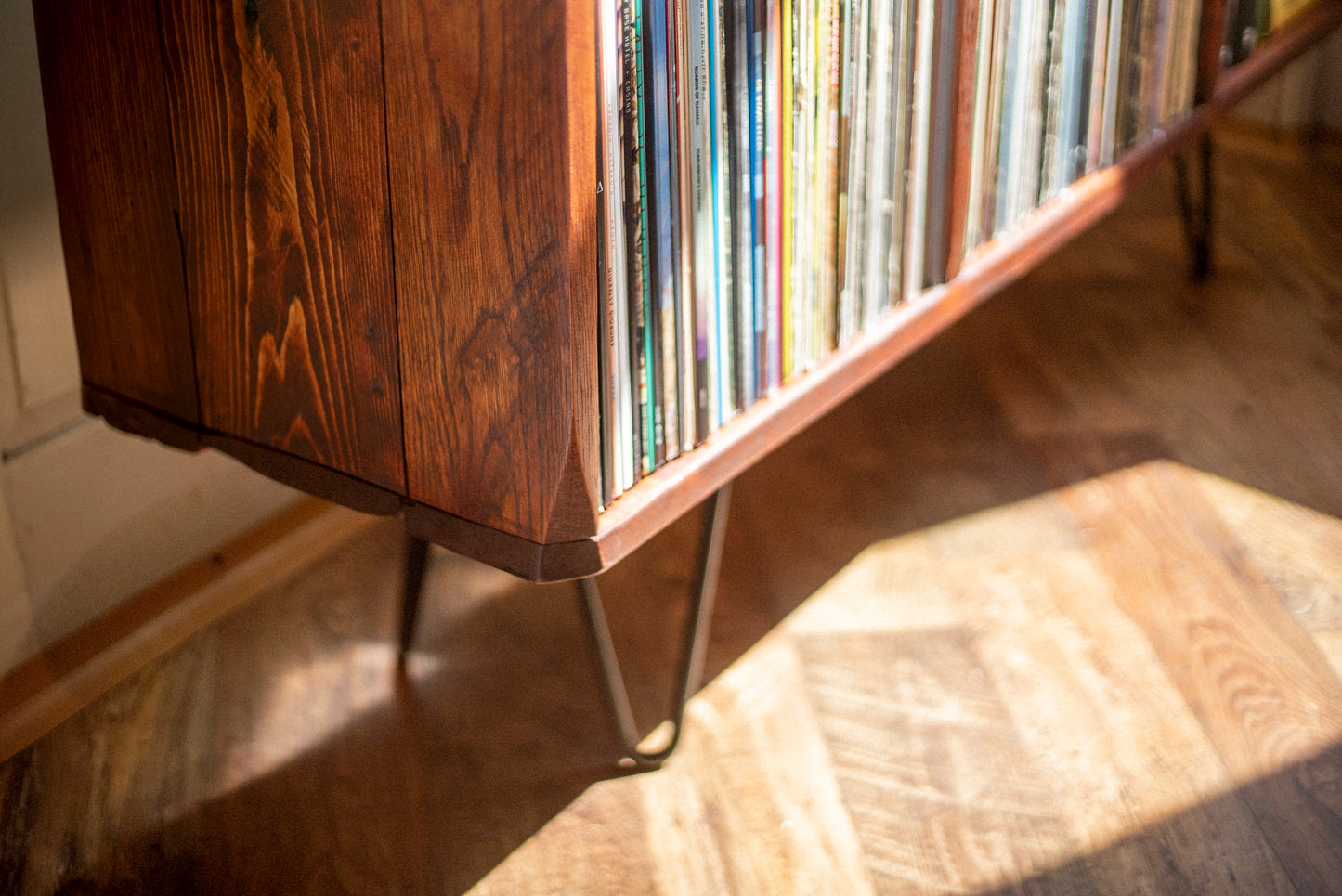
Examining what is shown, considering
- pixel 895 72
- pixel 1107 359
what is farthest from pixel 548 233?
pixel 1107 359

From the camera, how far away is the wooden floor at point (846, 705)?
94 cm

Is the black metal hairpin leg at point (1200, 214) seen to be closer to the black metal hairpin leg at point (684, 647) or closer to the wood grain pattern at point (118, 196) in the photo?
the black metal hairpin leg at point (684, 647)

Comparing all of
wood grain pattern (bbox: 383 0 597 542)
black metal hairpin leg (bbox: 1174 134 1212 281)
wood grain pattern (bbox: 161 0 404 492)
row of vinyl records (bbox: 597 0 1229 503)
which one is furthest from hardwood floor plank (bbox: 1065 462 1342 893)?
wood grain pattern (bbox: 161 0 404 492)

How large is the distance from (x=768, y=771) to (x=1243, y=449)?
0.75 metres

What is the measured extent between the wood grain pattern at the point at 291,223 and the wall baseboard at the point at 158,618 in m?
0.39

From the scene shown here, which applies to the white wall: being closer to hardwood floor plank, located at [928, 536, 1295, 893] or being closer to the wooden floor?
the wooden floor

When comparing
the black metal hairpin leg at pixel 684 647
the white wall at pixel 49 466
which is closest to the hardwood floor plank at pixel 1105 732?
the black metal hairpin leg at pixel 684 647

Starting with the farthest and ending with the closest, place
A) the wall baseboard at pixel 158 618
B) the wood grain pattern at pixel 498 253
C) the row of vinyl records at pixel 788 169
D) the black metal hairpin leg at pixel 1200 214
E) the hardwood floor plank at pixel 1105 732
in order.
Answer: the black metal hairpin leg at pixel 1200 214 → the wall baseboard at pixel 158 618 → the hardwood floor plank at pixel 1105 732 → the row of vinyl records at pixel 788 169 → the wood grain pattern at pixel 498 253

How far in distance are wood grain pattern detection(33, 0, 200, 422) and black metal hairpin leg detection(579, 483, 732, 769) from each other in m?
0.33

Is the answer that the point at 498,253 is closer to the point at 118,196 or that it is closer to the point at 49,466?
the point at 118,196

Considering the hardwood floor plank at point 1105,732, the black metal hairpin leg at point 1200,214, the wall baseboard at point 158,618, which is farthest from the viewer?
the black metal hairpin leg at point 1200,214

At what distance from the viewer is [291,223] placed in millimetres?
746

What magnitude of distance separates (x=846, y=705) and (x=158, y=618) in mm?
635

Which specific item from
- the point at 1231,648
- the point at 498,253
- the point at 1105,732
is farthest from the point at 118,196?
the point at 1231,648
